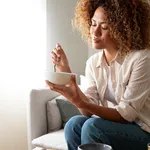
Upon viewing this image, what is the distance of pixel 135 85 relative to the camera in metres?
1.53

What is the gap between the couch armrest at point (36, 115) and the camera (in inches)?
82.9

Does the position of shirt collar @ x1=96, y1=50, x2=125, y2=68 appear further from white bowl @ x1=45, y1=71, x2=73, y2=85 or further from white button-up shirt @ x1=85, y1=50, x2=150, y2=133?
white bowl @ x1=45, y1=71, x2=73, y2=85

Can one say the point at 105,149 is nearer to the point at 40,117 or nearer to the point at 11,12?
the point at 40,117

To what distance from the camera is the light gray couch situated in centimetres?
199

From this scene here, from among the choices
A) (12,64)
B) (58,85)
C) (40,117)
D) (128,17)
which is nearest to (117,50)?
A: (128,17)

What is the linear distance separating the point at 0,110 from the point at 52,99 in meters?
0.49

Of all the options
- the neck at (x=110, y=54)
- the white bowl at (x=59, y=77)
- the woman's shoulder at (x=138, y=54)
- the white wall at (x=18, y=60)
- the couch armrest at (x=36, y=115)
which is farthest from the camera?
the white wall at (x=18, y=60)

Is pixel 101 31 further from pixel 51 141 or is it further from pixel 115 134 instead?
pixel 51 141

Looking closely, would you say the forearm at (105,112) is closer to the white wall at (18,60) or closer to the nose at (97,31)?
the nose at (97,31)

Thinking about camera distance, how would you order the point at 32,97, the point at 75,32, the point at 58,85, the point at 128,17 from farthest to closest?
the point at 75,32 < the point at 32,97 < the point at 128,17 < the point at 58,85

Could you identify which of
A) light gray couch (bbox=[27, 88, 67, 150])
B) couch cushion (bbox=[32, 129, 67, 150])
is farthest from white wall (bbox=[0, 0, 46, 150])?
couch cushion (bbox=[32, 129, 67, 150])

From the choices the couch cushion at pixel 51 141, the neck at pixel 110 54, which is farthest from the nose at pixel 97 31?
the couch cushion at pixel 51 141

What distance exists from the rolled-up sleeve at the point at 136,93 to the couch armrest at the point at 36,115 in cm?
72

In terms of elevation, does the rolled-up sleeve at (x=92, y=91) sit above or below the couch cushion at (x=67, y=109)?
above
